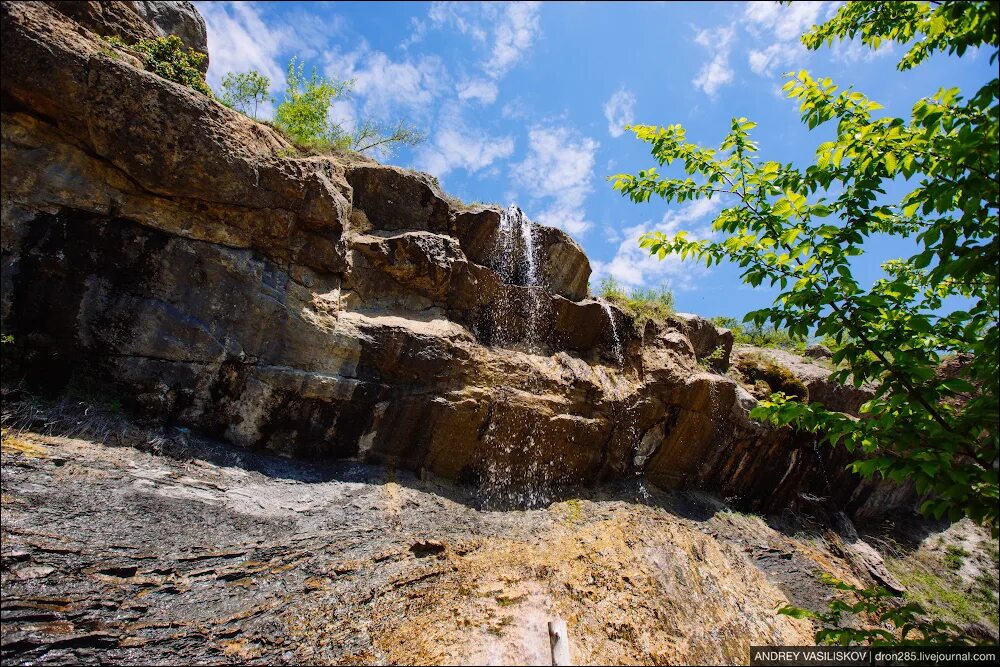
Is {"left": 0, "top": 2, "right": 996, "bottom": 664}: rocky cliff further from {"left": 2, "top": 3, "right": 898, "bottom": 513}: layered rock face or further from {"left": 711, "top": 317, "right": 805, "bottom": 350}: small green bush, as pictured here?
{"left": 711, "top": 317, "right": 805, "bottom": 350}: small green bush

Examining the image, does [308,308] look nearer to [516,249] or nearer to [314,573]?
[314,573]

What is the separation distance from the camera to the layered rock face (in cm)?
707

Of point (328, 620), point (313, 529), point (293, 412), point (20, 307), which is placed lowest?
point (328, 620)

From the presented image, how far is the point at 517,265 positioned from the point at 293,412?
5.90m

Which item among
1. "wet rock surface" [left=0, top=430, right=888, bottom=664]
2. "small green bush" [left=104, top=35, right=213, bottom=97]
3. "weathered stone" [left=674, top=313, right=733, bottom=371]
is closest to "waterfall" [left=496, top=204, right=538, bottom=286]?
"weathered stone" [left=674, top=313, right=733, bottom=371]

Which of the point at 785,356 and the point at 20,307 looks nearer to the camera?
the point at 20,307

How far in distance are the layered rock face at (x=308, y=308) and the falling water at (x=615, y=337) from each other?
0.13ft

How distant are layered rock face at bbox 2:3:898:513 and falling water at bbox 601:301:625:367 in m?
0.04

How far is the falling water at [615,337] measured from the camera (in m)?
12.1

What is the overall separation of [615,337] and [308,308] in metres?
7.02

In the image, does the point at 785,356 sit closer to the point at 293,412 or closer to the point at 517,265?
the point at 517,265

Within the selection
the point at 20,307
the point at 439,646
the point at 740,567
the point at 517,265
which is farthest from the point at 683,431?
the point at 20,307

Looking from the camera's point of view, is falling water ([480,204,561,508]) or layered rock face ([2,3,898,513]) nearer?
layered rock face ([2,3,898,513])

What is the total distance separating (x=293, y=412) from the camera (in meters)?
8.49
